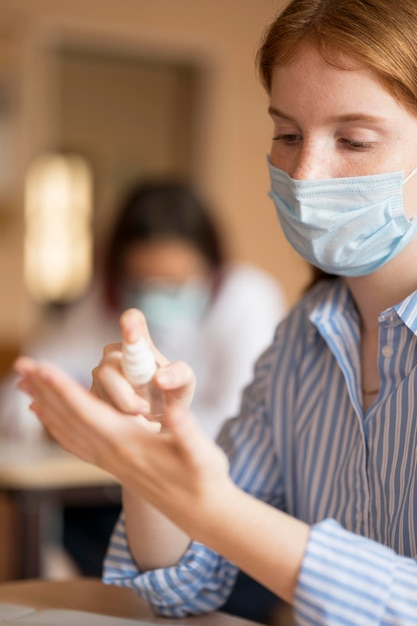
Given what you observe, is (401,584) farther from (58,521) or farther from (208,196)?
(208,196)

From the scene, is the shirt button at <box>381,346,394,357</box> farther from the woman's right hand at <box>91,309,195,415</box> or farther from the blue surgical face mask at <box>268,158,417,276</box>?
the woman's right hand at <box>91,309,195,415</box>

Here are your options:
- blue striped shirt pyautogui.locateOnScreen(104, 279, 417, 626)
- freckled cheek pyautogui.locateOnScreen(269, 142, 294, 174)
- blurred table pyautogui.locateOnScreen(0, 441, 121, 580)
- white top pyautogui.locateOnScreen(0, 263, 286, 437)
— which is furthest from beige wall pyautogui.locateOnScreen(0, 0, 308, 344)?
freckled cheek pyautogui.locateOnScreen(269, 142, 294, 174)

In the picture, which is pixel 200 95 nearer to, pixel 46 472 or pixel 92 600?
pixel 46 472

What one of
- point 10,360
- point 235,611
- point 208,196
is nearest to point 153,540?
point 235,611

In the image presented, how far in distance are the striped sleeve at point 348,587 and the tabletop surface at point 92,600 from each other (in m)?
0.24

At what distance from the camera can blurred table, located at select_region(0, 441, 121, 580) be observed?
2.36 meters

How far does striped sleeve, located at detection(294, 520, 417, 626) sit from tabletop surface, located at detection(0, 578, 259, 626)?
0.79 ft

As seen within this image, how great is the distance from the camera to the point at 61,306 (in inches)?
219

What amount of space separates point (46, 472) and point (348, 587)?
1630 mm

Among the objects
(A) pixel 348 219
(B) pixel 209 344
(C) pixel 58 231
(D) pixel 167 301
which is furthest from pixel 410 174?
(C) pixel 58 231

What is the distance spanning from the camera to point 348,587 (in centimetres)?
83

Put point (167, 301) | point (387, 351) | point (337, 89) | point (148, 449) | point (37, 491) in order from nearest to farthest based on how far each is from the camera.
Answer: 1. point (148, 449)
2. point (337, 89)
3. point (387, 351)
4. point (37, 491)
5. point (167, 301)

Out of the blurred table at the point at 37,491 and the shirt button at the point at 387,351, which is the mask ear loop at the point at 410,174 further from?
the blurred table at the point at 37,491

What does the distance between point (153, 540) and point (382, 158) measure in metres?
0.50
